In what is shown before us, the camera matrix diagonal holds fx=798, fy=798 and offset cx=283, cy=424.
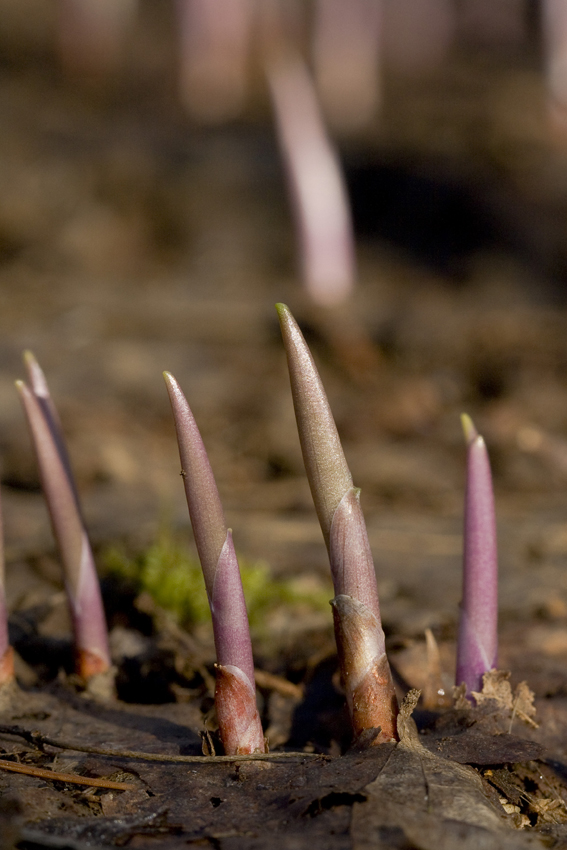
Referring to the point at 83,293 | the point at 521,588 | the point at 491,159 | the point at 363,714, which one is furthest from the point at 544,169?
the point at 363,714

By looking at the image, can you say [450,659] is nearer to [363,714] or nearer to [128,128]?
[363,714]

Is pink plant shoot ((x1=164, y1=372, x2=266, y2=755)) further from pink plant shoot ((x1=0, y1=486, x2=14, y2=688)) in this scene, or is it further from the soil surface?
pink plant shoot ((x1=0, y1=486, x2=14, y2=688))

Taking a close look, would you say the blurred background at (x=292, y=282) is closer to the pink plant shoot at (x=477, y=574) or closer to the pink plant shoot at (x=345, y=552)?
the pink plant shoot at (x=477, y=574)

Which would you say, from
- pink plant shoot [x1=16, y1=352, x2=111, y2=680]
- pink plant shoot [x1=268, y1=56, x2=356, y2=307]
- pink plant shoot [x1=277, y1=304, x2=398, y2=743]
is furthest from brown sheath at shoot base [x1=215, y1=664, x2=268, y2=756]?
pink plant shoot [x1=268, y1=56, x2=356, y2=307]

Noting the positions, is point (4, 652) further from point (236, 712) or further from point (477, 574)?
point (477, 574)

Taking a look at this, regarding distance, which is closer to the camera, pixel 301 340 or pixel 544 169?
pixel 301 340

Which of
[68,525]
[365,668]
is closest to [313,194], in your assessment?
[68,525]

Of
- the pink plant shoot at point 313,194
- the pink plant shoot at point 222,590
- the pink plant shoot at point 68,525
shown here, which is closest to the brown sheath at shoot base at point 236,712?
the pink plant shoot at point 222,590
